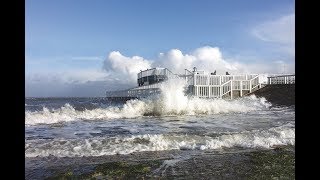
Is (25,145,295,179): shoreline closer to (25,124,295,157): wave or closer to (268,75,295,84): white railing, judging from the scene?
(25,124,295,157): wave

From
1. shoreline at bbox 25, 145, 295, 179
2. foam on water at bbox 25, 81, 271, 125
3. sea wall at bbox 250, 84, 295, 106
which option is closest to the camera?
shoreline at bbox 25, 145, 295, 179

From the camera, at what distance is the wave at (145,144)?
733cm

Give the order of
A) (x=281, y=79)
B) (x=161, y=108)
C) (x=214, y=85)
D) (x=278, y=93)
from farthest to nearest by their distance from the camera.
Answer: (x=281, y=79) < (x=214, y=85) < (x=278, y=93) < (x=161, y=108)

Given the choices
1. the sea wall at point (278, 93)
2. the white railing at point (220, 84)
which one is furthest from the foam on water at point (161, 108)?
the white railing at point (220, 84)

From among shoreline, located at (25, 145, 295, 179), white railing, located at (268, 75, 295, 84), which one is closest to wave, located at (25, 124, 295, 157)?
shoreline, located at (25, 145, 295, 179)

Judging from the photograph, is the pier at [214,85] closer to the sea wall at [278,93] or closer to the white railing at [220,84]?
the white railing at [220,84]

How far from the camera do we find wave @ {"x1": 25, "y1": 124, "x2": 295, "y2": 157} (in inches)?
289

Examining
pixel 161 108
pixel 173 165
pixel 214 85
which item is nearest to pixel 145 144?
pixel 173 165

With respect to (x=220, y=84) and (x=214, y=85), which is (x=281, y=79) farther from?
(x=214, y=85)

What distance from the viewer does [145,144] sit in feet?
26.7

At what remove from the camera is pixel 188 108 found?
74.2 feet

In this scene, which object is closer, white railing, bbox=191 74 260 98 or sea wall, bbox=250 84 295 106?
sea wall, bbox=250 84 295 106
